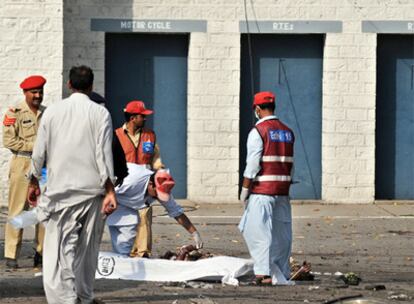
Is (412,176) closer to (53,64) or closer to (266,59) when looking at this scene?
(266,59)

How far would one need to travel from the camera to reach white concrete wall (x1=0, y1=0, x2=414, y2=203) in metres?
20.6

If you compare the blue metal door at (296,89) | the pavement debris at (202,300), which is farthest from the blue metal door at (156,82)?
the pavement debris at (202,300)

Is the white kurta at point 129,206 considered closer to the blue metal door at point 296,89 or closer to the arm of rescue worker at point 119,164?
the arm of rescue worker at point 119,164

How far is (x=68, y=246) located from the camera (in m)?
9.94

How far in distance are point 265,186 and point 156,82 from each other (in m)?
8.93

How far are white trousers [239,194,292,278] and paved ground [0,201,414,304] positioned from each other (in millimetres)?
289

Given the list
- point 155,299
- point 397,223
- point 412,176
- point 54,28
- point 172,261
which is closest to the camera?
point 155,299

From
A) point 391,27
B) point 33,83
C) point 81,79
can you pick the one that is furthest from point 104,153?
point 391,27

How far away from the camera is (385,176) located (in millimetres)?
21469

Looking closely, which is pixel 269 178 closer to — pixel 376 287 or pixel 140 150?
pixel 376 287

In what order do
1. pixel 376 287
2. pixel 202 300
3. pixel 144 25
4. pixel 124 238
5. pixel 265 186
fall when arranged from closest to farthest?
pixel 202 300 → pixel 376 287 → pixel 265 186 → pixel 124 238 → pixel 144 25

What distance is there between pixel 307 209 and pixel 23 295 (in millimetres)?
9415

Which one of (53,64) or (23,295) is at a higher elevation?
(53,64)

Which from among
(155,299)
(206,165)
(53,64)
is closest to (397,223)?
(206,165)
